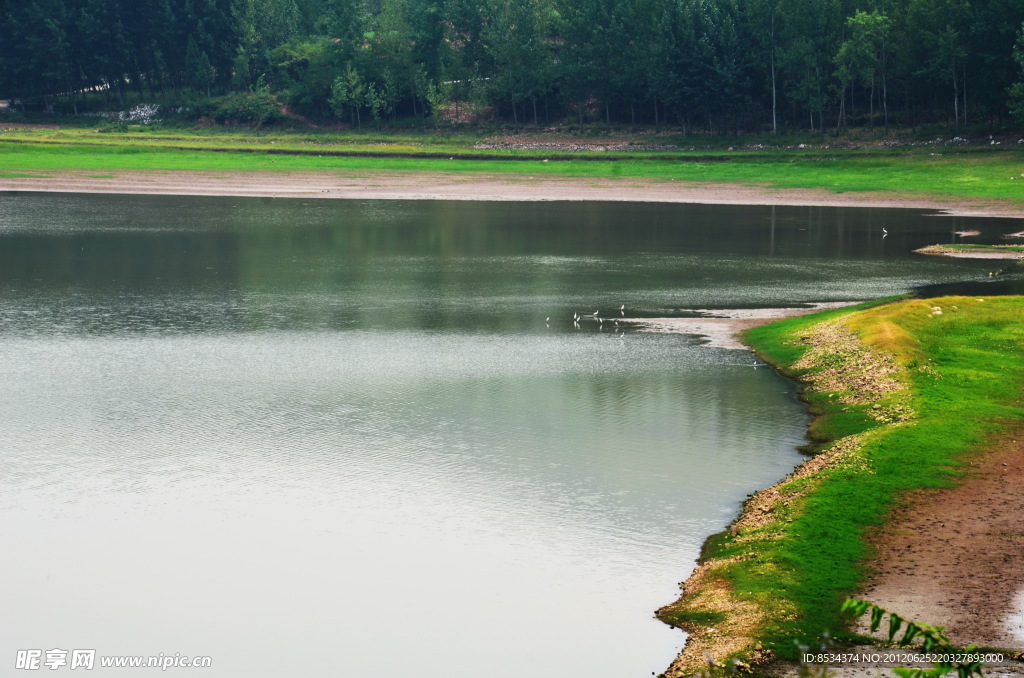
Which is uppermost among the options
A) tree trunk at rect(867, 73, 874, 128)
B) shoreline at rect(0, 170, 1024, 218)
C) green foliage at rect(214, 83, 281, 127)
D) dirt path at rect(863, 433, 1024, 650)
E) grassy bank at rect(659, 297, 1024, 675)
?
green foliage at rect(214, 83, 281, 127)

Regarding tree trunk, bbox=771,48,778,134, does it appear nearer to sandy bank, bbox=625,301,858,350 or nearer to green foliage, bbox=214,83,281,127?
green foliage, bbox=214,83,281,127

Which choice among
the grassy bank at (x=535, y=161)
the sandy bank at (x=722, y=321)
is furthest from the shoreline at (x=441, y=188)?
the sandy bank at (x=722, y=321)

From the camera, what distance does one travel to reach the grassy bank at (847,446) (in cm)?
1634

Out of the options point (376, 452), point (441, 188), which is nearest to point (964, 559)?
point (376, 452)

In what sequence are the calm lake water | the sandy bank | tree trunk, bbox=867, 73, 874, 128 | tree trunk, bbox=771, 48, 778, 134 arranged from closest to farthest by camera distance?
the calm lake water → the sandy bank → tree trunk, bbox=867, 73, 874, 128 → tree trunk, bbox=771, 48, 778, 134

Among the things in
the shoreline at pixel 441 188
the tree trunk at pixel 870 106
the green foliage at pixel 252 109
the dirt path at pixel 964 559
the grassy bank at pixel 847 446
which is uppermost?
the green foliage at pixel 252 109

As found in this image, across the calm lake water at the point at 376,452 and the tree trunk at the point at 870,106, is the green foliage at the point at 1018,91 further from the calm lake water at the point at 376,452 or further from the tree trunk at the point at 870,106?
the calm lake water at the point at 376,452

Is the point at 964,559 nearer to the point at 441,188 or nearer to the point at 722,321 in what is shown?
the point at 722,321

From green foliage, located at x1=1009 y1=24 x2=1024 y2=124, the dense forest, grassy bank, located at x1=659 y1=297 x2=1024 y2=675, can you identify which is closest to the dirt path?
grassy bank, located at x1=659 y1=297 x2=1024 y2=675

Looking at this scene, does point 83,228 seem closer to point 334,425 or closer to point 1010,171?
point 334,425

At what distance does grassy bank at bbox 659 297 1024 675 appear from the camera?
1634 cm

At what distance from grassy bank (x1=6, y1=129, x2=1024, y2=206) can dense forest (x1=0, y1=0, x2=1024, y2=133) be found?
7.41 metres

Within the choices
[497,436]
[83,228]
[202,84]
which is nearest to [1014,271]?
[497,436]

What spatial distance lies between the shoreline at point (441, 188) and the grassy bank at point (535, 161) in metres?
1.90
